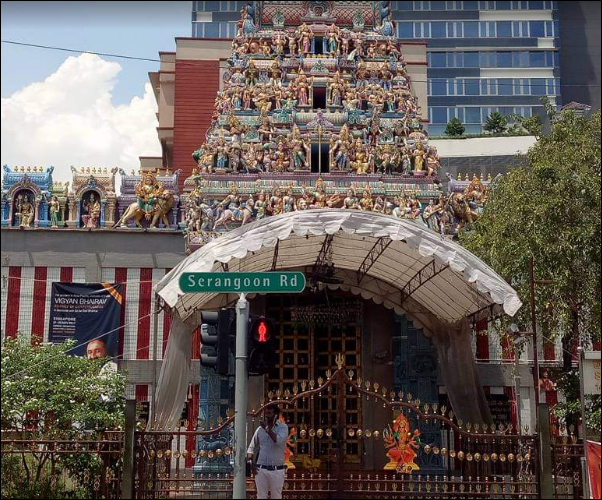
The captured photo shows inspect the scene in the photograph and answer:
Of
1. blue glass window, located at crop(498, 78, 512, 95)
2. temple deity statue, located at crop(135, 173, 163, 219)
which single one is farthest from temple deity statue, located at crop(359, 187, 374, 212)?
Answer: blue glass window, located at crop(498, 78, 512, 95)

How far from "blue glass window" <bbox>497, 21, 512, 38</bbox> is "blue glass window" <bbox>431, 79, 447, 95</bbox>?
5.65m

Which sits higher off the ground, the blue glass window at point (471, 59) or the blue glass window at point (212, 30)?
the blue glass window at point (212, 30)

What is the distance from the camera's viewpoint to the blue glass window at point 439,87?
65.2 metres

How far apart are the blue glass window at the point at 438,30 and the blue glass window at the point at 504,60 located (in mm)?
4526

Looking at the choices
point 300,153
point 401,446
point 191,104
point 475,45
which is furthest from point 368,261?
point 475,45

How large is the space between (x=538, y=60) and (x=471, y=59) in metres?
5.04

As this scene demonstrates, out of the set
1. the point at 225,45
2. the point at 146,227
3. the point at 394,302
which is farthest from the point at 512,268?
the point at 225,45

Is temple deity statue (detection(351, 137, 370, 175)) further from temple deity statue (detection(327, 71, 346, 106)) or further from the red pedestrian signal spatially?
the red pedestrian signal

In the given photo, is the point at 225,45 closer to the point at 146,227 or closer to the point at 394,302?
the point at 146,227

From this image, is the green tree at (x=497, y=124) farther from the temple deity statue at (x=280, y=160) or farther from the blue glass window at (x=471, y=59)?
the temple deity statue at (x=280, y=160)

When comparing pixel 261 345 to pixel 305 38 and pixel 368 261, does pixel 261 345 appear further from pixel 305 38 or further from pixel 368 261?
pixel 305 38

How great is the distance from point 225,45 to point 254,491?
Answer: 24.9 m

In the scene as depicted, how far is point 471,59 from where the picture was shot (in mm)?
65812

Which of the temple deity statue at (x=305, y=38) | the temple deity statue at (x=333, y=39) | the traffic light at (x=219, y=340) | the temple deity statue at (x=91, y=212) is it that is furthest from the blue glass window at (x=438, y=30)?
the traffic light at (x=219, y=340)
